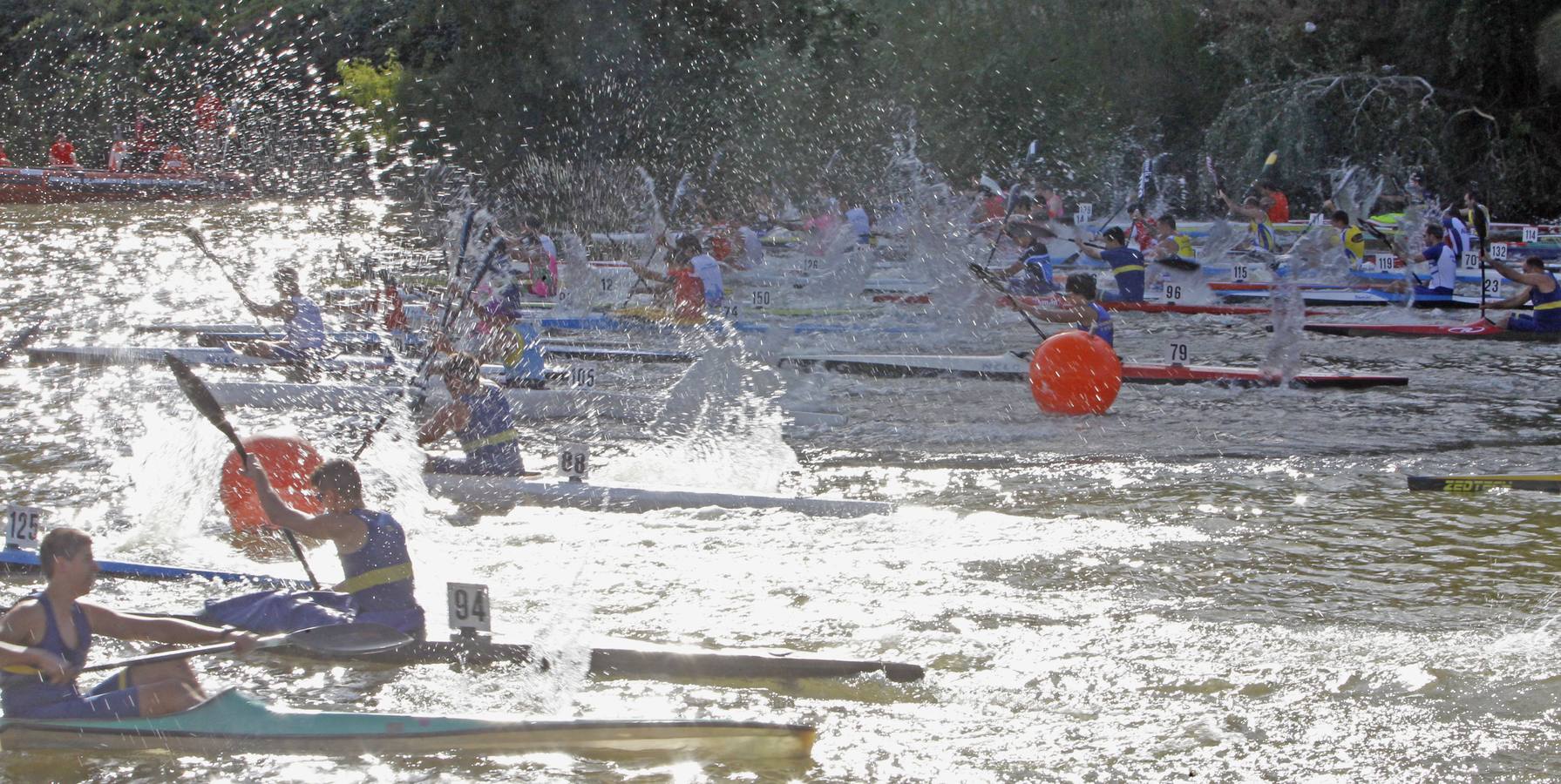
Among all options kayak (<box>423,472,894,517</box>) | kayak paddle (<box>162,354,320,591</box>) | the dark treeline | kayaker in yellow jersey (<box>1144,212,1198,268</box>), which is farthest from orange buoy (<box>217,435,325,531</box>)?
the dark treeline

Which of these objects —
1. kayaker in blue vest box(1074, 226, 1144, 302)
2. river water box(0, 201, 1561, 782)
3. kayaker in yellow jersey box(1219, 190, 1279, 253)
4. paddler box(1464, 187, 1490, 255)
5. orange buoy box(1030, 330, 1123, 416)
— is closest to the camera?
river water box(0, 201, 1561, 782)

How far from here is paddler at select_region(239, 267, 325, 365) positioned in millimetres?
14070

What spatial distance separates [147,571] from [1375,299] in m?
15.4

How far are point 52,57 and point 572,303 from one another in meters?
25.9

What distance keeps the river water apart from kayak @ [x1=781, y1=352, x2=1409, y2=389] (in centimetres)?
26

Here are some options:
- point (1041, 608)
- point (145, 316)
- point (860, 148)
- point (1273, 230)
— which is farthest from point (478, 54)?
point (1041, 608)

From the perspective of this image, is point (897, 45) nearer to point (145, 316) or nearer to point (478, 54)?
point (478, 54)

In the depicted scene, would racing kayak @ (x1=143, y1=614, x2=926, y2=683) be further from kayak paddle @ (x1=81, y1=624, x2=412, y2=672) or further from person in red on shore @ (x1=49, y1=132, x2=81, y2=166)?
person in red on shore @ (x1=49, y1=132, x2=81, y2=166)

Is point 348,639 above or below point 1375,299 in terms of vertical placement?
below

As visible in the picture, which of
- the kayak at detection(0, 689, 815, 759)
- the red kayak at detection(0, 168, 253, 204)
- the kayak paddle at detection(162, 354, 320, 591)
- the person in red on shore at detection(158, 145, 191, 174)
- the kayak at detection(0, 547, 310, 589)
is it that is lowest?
the kayak at detection(0, 689, 815, 759)

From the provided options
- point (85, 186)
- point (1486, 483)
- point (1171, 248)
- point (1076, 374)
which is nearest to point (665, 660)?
point (1486, 483)

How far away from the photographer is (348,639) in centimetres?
617

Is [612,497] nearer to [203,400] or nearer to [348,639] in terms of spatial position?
[203,400]

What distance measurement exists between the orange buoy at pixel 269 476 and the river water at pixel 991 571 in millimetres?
294
